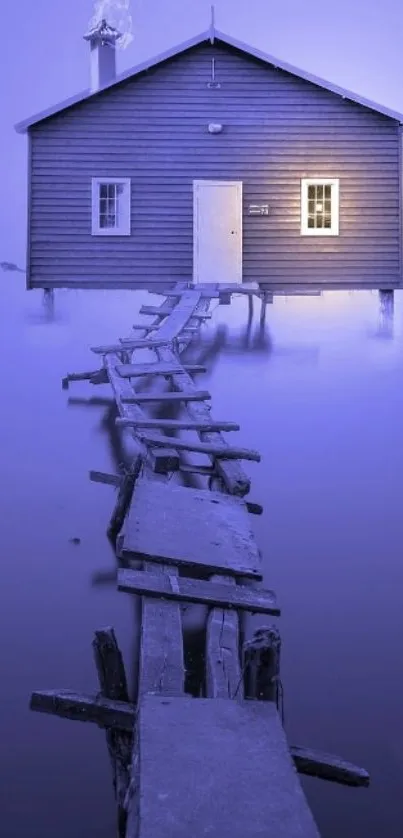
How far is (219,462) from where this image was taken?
312 inches

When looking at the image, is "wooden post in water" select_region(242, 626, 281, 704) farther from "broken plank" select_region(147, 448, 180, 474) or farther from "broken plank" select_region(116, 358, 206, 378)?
"broken plank" select_region(116, 358, 206, 378)

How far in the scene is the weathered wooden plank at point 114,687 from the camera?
404 centimetres

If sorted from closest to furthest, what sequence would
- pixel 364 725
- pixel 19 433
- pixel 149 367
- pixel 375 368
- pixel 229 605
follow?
pixel 364 725, pixel 229 605, pixel 19 433, pixel 149 367, pixel 375 368

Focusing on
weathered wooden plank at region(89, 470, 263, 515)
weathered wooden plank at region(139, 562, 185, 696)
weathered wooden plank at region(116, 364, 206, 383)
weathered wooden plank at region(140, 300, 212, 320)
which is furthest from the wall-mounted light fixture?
weathered wooden plank at region(139, 562, 185, 696)

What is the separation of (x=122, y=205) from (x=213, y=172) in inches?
73.5

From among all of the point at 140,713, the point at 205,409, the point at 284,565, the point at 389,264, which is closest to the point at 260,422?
the point at 205,409

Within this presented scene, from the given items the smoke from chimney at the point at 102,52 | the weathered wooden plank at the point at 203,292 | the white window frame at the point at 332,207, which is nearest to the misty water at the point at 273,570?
the weathered wooden plank at the point at 203,292

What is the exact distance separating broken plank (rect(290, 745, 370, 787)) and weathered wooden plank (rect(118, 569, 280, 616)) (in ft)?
4.14

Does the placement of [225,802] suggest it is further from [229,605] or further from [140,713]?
[229,605]

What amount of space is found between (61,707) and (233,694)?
594mm

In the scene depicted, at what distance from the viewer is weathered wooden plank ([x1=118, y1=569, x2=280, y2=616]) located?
500cm

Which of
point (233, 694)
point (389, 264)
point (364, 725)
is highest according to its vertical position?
point (389, 264)

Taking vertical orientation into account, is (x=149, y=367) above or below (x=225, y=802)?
above

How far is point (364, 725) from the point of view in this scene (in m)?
4.66
